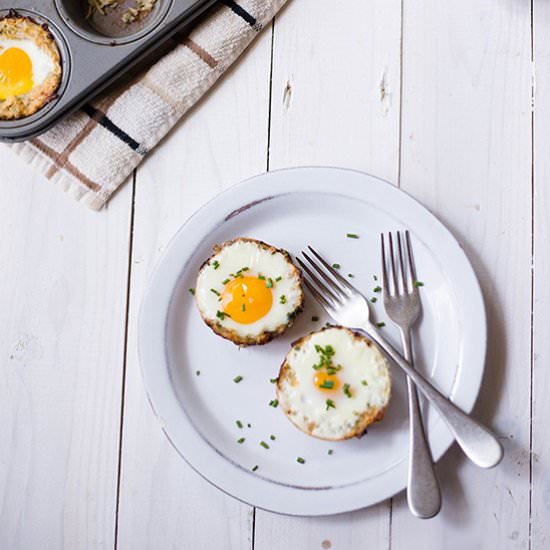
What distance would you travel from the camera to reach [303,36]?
247 cm

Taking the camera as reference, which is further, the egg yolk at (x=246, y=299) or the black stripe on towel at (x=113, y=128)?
the black stripe on towel at (x=113, y=128)

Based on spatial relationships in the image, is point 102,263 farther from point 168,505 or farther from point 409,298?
point 409,298

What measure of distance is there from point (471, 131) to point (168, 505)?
4.67 feet

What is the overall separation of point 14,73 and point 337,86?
95 centimetres

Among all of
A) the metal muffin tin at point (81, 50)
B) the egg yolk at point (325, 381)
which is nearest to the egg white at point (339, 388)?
the egg yolk at point (325, 381)

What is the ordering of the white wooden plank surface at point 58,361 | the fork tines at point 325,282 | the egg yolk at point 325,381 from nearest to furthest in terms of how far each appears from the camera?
1. the egg yolk at point 325,381
2. the fork tines at point 325,282
3. the white wooden plank surface at point 58,361

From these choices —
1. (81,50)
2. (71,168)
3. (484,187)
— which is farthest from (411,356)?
(81,50)

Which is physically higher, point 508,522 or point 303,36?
point 303,36

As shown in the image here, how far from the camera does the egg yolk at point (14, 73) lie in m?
2.34

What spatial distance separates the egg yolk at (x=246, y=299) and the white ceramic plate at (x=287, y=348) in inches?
5.2

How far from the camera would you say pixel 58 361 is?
2.42 meters

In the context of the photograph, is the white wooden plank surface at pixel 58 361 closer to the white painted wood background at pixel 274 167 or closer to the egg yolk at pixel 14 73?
the white painted wood background at pixel 274 167

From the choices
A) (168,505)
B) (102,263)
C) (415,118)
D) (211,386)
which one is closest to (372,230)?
(415,118)

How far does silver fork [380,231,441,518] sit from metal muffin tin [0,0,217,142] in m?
0.87
